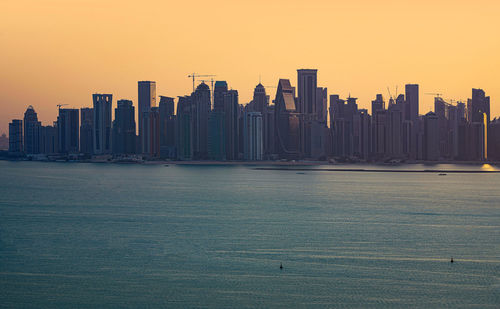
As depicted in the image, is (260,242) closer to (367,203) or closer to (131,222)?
(131,222)

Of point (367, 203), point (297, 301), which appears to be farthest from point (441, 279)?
point (367, 203)

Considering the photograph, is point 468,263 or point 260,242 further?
point 260,242

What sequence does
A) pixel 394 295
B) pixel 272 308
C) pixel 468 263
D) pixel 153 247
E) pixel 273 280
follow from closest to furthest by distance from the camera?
pixel 272 308 → pixel 394 295 → pixel 273 280 → pixel 468 263 → pixel 153 247

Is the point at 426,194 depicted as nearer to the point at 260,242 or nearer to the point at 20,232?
the point at 260,242

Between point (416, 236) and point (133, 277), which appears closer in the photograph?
point (133, 277)

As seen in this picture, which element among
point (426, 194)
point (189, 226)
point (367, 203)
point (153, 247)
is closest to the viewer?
point (153, 247)

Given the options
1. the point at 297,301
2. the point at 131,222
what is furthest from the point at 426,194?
the point at 297,301
